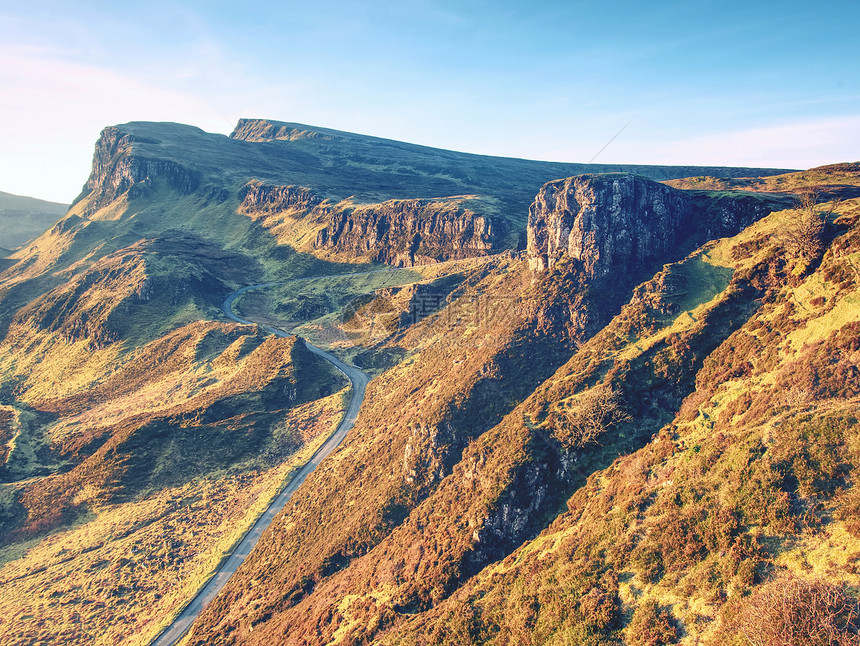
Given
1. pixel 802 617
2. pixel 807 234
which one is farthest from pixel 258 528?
pixel 807 234

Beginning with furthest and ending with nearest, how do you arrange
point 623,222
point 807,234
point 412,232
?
point 412,232, point 623,222, point 807,234

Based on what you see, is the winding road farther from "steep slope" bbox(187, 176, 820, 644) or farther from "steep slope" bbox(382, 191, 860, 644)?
"steep slope" bbox(382, 191, 860, 644)

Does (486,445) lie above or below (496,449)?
→ below

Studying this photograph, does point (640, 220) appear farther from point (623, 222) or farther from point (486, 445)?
point (486, 445)

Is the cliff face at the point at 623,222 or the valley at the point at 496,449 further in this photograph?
the cliff face at the point at 623,222

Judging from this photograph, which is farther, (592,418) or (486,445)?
(486,445)

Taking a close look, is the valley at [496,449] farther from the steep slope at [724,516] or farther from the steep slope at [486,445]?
the steep slope at [486,445]

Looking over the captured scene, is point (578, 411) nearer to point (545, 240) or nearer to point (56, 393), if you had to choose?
point (545, 240)

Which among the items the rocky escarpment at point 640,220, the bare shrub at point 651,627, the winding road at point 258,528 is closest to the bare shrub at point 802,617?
the bare shrub at point 651,627
